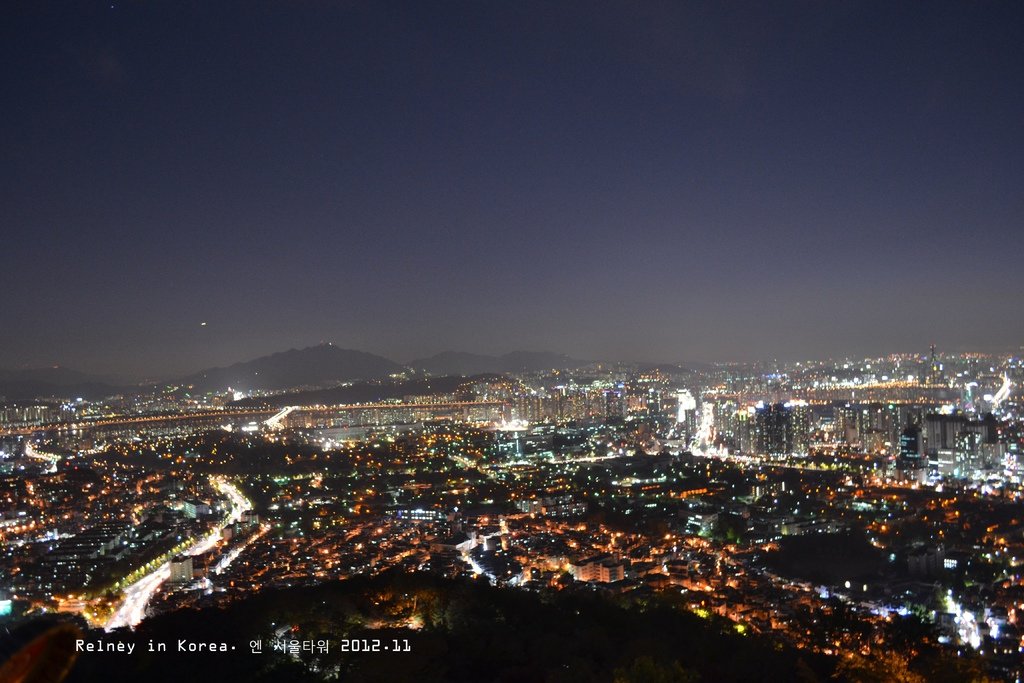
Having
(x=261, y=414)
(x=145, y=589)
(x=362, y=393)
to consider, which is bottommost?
(x=145, y=589)

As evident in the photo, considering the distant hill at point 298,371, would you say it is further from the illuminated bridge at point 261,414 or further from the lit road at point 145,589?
the lit road at point 145,589

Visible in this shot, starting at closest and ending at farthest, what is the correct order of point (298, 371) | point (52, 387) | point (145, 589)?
point (145, 589), point (52, 387), point (298, 371)

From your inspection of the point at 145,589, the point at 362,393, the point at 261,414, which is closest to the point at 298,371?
the point at 362,393

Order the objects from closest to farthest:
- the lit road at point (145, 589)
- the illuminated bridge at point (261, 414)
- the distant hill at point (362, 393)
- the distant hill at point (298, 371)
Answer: the lit road at point (145, 589) → the illuminated bridge at point (261, 414) → the distant hill at point (362, 393) → the distant hill at point (298, 371)

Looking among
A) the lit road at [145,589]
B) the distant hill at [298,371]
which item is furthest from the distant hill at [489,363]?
the lit road at [145,589]

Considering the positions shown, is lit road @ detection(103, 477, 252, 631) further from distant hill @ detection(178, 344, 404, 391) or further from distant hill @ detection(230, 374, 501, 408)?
distant hill @ detection(178, 344, 404, 391)

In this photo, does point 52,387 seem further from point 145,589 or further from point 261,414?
point 145,589

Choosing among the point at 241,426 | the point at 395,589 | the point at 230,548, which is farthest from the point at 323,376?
the point at 395,589

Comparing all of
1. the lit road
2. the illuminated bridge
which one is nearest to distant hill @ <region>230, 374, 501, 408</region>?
the illuminated bridge

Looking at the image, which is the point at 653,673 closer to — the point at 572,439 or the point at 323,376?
the point at 572,439
